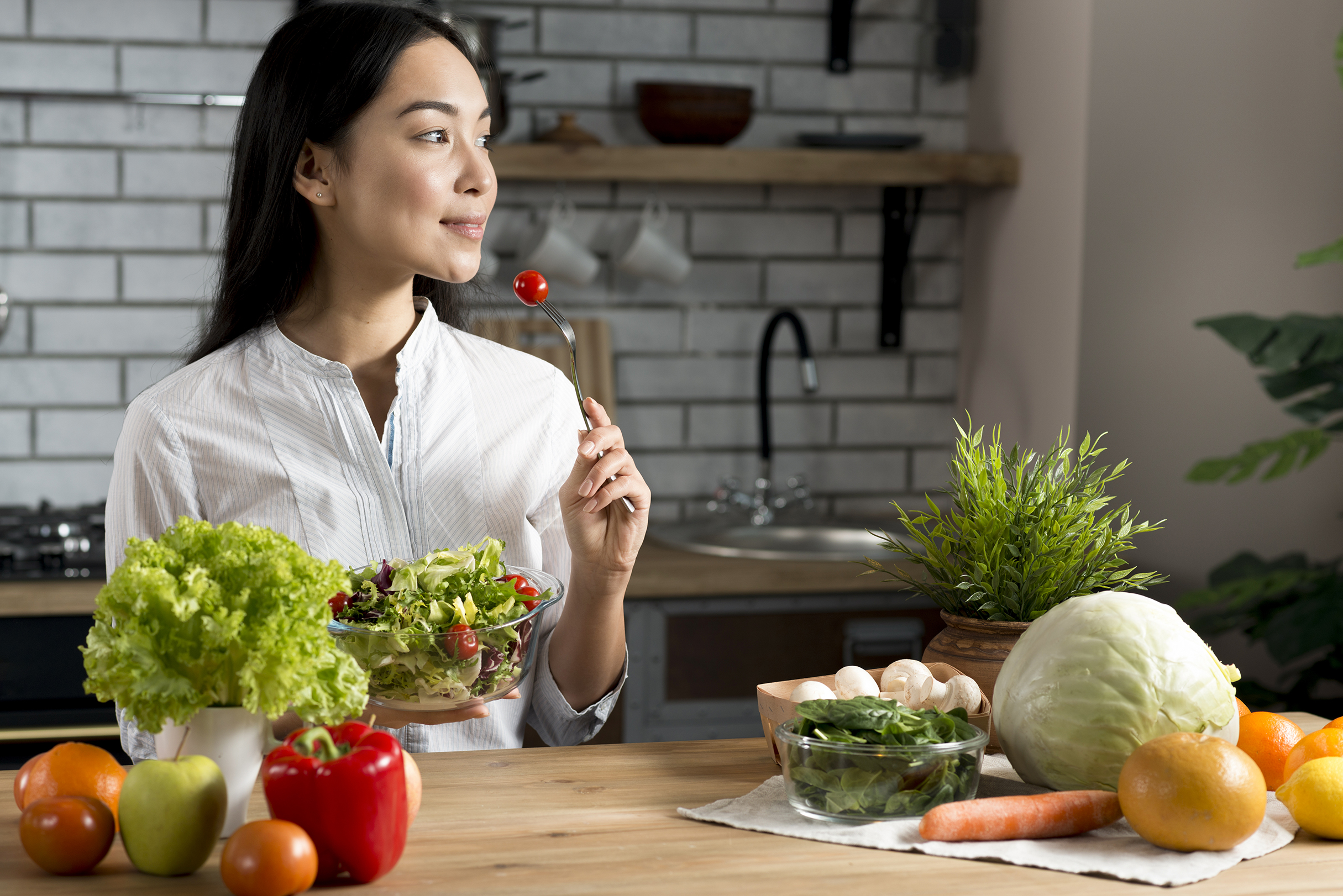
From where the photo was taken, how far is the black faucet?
3012 millimetres

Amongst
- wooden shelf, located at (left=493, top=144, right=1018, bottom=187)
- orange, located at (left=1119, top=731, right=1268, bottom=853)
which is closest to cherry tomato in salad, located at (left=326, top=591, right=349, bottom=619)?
orange, located at (left=1119, top=731, right=1268, bottom=853)

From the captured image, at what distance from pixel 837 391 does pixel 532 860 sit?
2.40 meters

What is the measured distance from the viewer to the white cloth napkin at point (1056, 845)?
970 millimetres

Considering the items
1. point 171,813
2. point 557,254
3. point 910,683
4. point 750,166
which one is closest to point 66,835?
point 171,813

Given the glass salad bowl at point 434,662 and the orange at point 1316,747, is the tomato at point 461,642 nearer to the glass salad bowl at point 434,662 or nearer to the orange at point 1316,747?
the glass salad bowl at point 434,662

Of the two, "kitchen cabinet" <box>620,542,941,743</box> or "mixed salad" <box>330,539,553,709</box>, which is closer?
"mixed salad" <box>330,539,553,709</box>

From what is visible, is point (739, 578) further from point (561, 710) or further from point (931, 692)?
point (931, 692)

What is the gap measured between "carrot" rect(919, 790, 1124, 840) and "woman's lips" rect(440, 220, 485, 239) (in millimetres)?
833

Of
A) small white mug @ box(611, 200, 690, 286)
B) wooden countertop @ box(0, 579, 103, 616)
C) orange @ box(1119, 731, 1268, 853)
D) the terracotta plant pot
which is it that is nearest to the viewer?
orange @ box(1119, 731, 1268, 853)

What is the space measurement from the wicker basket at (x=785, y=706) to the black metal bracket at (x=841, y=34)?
7.37ft

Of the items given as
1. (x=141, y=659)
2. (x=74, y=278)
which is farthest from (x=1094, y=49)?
(x=141, y=659)

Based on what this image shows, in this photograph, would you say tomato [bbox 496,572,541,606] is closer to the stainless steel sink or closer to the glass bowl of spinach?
the glass bowl of spinach

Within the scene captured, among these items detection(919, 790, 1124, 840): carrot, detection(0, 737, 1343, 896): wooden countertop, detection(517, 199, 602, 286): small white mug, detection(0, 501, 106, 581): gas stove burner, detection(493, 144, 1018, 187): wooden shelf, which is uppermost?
detection(493, 144, 1018, 187): wooden shelf

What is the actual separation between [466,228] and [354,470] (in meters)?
0.33
